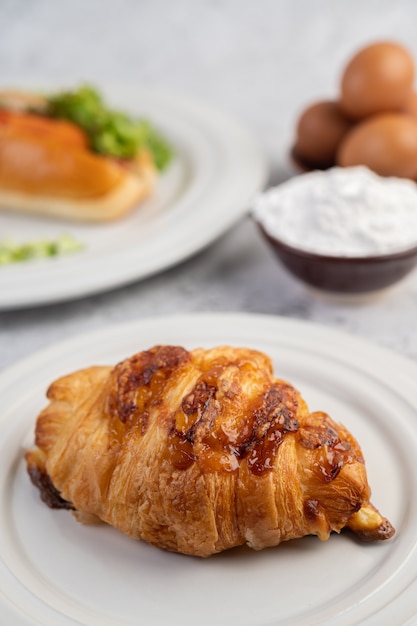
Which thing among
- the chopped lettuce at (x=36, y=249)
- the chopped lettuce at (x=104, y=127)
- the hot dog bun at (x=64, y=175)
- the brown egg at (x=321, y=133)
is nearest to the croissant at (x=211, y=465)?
the chopped lettuce at (x=36, y=249)

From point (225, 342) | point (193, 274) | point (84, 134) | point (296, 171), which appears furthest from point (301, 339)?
point (84, 134)

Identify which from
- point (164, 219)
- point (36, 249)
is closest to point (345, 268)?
point (164, 219)

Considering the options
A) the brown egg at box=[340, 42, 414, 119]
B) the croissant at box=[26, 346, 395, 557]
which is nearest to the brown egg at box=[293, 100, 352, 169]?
the brown egg at box=[340, 42, 414, 119]

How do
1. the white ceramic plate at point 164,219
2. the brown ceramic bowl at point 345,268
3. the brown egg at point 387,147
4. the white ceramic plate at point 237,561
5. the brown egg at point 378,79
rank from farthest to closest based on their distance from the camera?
the brown egg at point 378,79 → the brown egg at point 387,147 → the white ceramic plate at point 164,219 → the brown ceramic bowl at point 345,268 → the white ceramic plate at point 237,561

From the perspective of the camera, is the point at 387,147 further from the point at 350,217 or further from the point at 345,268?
the point at 345,268

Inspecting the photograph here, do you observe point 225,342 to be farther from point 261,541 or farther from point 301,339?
point 261,541

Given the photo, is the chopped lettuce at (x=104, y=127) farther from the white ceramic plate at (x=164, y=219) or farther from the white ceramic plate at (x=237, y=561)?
the white ceramic plate at (x=237, y=561)

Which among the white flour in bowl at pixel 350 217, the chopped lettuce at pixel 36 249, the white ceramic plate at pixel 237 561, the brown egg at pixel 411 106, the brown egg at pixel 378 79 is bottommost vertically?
the chopped lettuce at pixel 36 249
